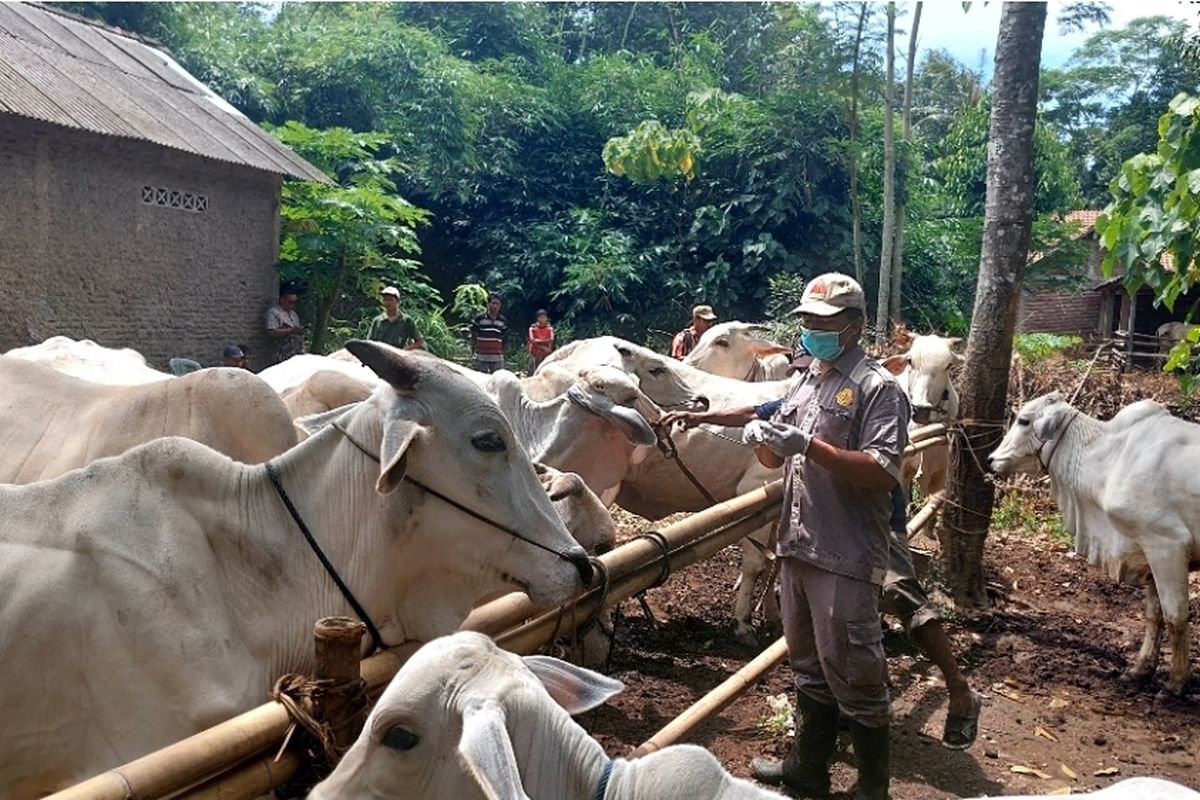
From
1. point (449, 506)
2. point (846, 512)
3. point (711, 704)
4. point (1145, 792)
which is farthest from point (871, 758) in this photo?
point (449, 506)

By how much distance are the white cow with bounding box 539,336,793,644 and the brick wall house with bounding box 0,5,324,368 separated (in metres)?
7.60

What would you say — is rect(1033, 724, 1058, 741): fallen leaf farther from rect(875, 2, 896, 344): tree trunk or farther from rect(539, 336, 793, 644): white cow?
rect(875, 2, 896, 344): tree trunk

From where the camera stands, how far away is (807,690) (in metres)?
4.29

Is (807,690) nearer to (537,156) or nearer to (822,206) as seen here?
(822,206)

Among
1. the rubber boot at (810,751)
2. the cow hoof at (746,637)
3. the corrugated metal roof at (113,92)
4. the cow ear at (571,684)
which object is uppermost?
the corrugated metal roof at (113,92)

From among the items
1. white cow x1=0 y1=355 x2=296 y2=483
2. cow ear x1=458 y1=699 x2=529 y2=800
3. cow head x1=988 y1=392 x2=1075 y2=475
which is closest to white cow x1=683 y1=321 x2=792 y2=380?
cow head x1=988 y1=392 x2=1075 y2=475

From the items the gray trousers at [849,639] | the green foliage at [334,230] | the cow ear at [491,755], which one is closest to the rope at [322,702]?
the cow ear at [491,755]

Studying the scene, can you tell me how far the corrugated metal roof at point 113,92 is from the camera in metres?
11.7

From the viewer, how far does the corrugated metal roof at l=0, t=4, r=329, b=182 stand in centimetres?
1174

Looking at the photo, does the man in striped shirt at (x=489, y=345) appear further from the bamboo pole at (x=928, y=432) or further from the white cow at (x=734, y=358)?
the bamboo pole at (x=928, y=432)

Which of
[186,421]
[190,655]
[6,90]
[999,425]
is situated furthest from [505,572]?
[6,90]

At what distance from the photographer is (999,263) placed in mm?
7141

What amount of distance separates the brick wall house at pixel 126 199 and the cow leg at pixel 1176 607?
1091cm

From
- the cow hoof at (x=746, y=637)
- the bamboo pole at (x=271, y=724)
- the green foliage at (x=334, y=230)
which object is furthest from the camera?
the green foliage at (x=334, y=230)
